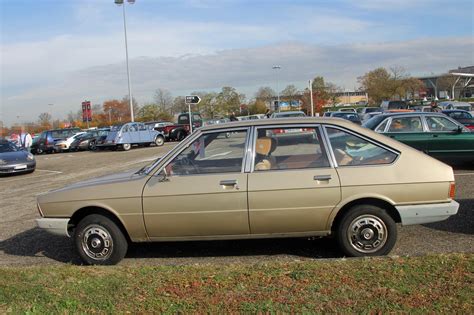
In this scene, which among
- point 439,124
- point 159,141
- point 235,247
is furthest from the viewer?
point 159,141

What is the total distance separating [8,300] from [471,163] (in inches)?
462

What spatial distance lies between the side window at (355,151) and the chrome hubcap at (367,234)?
24.1 inches

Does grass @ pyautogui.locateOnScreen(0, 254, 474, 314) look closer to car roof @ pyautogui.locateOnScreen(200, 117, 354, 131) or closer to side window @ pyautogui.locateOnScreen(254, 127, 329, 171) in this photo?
side window @ pyautogui.locateOnScreen(254, 127, 329, 171)

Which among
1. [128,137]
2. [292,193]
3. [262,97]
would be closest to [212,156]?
[292,193]

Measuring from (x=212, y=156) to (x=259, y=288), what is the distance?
1903mm

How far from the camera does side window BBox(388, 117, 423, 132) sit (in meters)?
11.5

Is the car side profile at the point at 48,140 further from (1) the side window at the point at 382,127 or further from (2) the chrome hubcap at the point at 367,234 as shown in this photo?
(2) the chrome hubcap at the point at 367,234

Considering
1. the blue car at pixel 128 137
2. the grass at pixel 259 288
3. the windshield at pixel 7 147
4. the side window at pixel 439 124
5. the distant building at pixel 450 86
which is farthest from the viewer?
the distant building at pixel 450 86

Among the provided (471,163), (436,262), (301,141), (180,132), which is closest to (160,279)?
(301,141)

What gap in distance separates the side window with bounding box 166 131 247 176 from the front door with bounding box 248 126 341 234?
0.23 meters

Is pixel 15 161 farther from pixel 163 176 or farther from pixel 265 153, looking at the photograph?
pixel 265 153

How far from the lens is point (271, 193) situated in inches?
200

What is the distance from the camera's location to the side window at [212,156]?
17.4 ft

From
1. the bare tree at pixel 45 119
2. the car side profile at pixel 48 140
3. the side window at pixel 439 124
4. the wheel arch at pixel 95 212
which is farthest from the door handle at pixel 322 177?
the bare tree at pixel 45 119
